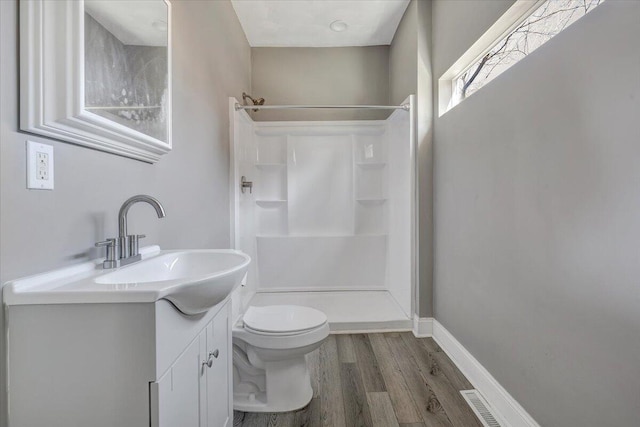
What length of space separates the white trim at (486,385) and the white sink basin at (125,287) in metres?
1.35

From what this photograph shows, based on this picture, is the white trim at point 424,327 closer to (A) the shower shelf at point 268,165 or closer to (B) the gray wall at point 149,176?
(B) the gray wall at point 149,176

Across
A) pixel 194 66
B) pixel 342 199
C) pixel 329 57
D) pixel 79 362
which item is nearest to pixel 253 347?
pixel 79 362

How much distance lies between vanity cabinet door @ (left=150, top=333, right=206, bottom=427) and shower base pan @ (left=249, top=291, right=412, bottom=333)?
1.63 m

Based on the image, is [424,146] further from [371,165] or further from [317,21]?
[317,21]

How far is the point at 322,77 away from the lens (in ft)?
11.0

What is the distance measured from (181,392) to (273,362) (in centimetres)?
84

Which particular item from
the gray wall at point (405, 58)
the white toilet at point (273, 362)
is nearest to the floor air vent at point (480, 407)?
the white toilet at point (273, 362)

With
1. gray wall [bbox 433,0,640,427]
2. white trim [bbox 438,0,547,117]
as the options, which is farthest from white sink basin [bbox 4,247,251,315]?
white trim [bbox 438,0,547,117]

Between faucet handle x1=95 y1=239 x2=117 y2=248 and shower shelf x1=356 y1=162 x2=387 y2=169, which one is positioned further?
shower shelf x1=356 y1=162 x2=387 y2=169

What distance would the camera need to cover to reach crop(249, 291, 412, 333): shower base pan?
8.16 ft

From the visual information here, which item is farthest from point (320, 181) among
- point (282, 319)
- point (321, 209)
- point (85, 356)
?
point (85, 356)

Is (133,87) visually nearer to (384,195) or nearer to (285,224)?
(285,224)

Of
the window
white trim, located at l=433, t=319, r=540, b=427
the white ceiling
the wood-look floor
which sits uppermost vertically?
the white ceiling

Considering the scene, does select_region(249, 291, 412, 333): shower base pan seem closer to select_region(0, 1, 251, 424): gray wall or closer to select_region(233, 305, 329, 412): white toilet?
select_region(233, 305, 329, 412): white toilet
